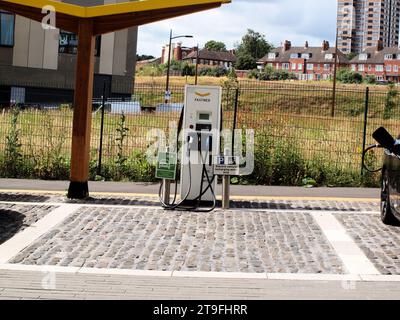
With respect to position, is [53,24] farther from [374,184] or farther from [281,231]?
[374,184]

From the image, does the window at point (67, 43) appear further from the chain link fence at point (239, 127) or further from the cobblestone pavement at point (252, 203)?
the cobblestone pavement at point (252, 203)

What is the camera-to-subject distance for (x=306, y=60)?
149 meters

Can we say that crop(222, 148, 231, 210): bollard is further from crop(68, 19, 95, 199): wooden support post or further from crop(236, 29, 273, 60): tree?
crop(236, 29, 273, 60): tree

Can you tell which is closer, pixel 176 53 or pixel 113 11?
pixel 113 11

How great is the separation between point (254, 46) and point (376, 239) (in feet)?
493

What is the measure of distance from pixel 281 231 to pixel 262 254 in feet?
4.15

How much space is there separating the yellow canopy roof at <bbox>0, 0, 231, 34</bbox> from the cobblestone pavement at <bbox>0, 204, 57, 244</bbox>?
10.9ft

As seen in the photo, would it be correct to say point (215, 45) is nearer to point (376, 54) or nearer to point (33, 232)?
point (376, 54)

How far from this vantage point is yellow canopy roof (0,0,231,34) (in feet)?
32.5

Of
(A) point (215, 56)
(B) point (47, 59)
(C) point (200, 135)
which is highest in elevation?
(A) point (215, 56)

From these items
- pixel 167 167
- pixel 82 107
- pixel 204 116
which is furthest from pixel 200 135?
pixel 82 107

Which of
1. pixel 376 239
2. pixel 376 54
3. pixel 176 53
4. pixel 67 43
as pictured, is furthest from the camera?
pixel 376 54

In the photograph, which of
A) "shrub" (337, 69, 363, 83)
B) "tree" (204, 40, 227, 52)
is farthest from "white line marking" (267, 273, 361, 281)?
"tree" (204, 40, 227, 52)

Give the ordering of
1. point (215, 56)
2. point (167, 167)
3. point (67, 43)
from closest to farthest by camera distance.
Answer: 1. point (167, 167)
2. point (67, 43)
3. point (215, 56)
